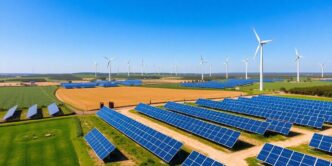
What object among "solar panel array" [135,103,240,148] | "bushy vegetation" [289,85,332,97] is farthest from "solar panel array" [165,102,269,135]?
"bushy vegetation" [289,85,332,97]

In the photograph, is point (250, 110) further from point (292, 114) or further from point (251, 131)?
point (251, 131)

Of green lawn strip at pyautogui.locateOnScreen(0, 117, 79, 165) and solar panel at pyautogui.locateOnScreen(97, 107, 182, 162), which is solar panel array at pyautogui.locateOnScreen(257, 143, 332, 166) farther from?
green lawn strip at pyautogui.locateOnScreen(0, 117, 79, 165)

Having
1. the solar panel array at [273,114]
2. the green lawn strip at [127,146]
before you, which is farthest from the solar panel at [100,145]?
the solar panel array at [273,114]

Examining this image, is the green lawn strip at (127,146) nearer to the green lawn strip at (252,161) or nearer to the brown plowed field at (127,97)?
the green lawn strip at (252,161)

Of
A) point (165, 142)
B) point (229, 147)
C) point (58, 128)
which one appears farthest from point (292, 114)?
point (58, 128)

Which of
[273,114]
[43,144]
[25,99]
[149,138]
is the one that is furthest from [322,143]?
[25,99]

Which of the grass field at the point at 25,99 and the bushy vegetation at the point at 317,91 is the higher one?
the bushy vegetation at the point at 317,91

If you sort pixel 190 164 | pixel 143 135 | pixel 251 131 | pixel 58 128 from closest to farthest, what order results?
1. pixel 190 164
2. pixel 143 135
3. pixel 251 131
4. pixel 58 128

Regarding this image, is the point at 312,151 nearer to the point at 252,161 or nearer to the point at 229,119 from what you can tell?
the point at 252,161
